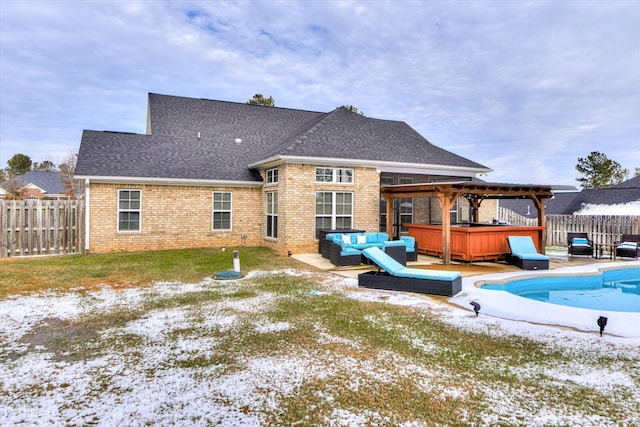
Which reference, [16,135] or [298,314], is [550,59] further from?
[16,135]

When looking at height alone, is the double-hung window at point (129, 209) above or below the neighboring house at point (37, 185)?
below

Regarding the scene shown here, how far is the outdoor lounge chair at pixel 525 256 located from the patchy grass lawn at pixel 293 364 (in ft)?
18.2

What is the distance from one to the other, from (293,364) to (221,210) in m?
12.5

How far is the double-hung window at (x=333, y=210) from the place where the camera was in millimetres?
14195

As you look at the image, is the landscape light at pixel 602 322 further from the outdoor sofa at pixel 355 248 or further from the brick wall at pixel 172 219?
the brick wall at pixel 172 219

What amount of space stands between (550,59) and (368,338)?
16.7m

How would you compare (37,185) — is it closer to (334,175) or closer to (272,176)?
(272,176)

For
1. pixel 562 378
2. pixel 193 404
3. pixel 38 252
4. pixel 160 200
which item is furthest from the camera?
pixel 160 200

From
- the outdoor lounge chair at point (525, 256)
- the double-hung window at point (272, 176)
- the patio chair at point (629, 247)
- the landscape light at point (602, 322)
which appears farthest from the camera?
the double-hung window at point (272, 176)

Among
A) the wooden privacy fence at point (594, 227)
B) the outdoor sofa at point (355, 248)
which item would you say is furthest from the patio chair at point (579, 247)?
the outdoor sofa at point (355, 248)

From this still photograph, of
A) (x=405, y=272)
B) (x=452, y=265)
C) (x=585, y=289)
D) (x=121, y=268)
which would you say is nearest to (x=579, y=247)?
(x=585, y=289)

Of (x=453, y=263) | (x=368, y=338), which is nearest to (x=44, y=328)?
(x=368, y=338)

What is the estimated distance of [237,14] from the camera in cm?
1311

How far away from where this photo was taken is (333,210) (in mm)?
14398
